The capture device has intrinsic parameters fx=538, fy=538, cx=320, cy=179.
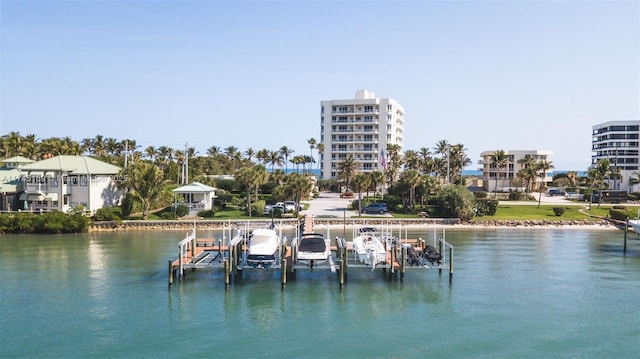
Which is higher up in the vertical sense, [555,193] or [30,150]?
[30,150]

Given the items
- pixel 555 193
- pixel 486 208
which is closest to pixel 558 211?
pixel 486 208

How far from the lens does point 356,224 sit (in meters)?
63.5

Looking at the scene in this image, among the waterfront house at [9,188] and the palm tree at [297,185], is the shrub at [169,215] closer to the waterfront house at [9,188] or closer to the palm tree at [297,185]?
the palm tree at [297,185]

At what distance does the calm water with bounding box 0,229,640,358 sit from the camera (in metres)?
25.0

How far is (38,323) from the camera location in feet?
92.0

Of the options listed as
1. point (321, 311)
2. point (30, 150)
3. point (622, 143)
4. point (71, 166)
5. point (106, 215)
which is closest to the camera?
point (321, 311)

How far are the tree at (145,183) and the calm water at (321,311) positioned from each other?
20.8 meters

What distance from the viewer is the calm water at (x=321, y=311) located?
25.0 meters

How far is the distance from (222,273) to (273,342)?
14928mm

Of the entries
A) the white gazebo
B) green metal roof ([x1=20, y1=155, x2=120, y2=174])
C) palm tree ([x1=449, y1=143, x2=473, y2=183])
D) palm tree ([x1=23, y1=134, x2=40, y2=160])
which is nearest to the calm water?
green metal roof ([x1=20, y1=155, x2=120, y2=174])

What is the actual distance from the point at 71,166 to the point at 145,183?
10.3m

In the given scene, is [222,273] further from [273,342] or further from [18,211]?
[18,211]

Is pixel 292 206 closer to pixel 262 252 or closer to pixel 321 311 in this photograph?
pixel 262 252

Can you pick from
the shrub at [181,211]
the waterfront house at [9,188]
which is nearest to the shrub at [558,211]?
the shrub at [181,211]
